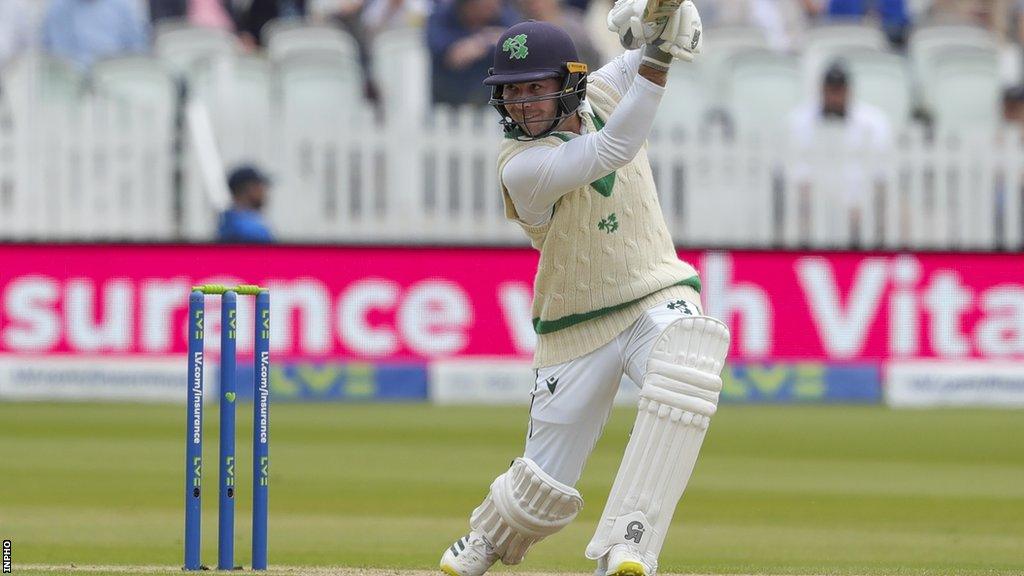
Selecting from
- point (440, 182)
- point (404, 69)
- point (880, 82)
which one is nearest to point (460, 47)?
point (404, 69)

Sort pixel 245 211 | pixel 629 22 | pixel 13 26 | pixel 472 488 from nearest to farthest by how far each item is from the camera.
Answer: pixel 629 22, pixel 472 488, pixel 245 211, pixel 13 26

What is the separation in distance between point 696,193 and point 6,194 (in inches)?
166

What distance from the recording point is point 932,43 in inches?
523

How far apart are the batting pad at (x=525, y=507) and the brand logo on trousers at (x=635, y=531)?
233 millimetres

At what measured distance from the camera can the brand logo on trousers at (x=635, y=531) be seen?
14.5 feet


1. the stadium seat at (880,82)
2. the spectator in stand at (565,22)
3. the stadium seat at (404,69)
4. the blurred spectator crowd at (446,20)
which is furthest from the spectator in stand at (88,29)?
the stadium seat at (880,82)

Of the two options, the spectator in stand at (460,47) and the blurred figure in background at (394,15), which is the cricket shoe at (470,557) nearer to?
the spectator in stand at (460,47)

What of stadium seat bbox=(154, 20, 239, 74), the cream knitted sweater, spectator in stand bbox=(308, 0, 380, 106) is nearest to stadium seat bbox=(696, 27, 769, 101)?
spectator in stand bbox=(308, 0, 380, 106)

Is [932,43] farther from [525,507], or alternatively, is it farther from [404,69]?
[525,507]

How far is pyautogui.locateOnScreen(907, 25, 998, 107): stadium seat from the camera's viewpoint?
43.0 ft

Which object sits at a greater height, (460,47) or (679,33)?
(460,47)

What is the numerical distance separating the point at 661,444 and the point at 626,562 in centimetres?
29

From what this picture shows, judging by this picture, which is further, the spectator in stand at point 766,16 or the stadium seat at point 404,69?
the spectator in stand at point 766,16

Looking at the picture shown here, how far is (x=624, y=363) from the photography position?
4.66 meters
